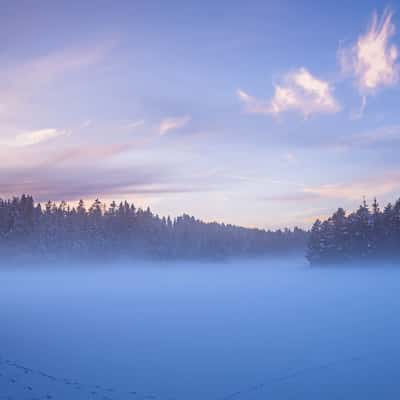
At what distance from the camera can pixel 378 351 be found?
54.4 ft

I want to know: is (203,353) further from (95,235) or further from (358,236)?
(95,235)

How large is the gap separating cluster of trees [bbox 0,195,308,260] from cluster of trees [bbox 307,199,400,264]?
49.8 meters

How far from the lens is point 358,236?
81688 mm

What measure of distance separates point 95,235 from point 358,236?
227 feet

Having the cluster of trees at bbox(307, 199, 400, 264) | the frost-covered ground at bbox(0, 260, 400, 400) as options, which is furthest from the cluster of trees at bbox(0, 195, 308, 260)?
the frost-covered ground at bbox(0, 260, 400, 400)

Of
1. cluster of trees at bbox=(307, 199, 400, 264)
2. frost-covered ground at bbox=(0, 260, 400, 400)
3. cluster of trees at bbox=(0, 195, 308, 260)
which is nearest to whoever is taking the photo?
frost-covered ground at bbox=(0, 260, 400, 400)

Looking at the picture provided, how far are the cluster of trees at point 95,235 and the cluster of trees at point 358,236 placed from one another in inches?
1959

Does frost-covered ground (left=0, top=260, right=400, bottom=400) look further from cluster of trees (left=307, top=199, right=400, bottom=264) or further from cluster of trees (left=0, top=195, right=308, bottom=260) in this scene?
cluster of trees (left=0, top=195, right=308, bottom=260)

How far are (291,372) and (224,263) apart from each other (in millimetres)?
122979

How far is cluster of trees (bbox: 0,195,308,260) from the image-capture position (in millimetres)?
97875

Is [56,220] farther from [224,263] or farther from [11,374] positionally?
[11,374]

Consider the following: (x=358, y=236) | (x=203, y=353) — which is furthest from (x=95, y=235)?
(x=203, y=353)

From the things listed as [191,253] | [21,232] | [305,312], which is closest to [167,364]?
[305,312]

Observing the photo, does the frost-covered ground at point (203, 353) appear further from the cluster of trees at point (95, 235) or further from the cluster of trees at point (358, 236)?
the cluster of trees at point (95, 235)
